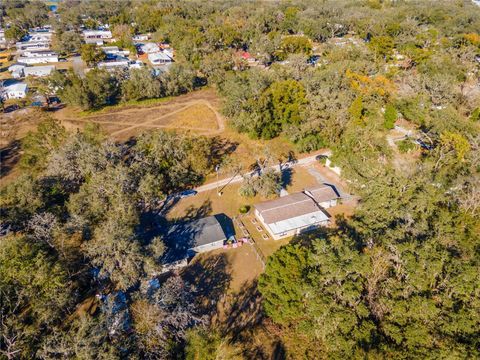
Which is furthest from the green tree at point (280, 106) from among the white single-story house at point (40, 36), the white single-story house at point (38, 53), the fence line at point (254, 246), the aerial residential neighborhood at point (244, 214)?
the white single-story house at point (40, 36)

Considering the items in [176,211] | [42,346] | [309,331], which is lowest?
[176,211]

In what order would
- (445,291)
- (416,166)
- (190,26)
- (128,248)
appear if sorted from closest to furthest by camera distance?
(445,291) → (128,248) → (416,166) → (190,26)

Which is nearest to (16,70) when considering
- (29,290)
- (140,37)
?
(140,37)

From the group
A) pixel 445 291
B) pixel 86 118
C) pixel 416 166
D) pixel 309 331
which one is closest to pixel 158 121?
pixel 86 118

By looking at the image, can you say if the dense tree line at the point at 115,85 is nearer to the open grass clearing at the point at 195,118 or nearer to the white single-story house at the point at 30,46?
the open grass clearing at the point at 195,118

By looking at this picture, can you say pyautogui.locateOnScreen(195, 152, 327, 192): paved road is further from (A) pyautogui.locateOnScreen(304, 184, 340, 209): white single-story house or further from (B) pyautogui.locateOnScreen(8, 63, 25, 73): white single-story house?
(B) pyautogui.locateOnScreen(8, 63, 25, 73): white single-story house

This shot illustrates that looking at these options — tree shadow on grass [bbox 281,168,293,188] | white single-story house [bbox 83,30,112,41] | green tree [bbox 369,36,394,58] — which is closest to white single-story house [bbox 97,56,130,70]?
white single-story house [bbox 83,30,112,41]

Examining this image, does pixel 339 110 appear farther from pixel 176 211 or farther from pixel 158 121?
pixel 158 121
